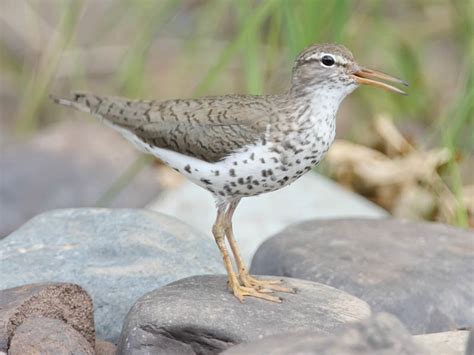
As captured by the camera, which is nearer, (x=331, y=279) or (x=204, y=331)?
(x=204, y=331)

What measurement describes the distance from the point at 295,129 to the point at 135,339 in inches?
49.9

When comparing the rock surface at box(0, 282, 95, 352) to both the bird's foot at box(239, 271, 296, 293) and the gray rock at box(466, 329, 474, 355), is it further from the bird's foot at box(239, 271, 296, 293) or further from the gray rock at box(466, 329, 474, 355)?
the gray rock at box(466, 329, 474, 355)

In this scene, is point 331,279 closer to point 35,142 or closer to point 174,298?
point 174,298

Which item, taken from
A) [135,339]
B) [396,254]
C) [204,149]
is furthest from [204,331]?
[396,254]

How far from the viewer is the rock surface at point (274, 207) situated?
24.2ft

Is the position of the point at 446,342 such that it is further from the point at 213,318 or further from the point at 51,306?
the point at 51,306

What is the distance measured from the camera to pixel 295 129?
489 centimetres

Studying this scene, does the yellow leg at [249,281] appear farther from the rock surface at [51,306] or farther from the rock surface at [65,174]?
the rock surface at [65,174]

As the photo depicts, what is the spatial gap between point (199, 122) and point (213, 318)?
108 centimetres

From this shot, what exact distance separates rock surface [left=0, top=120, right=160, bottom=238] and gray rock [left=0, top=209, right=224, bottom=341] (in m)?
1.89

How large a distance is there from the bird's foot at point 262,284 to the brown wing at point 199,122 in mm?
695

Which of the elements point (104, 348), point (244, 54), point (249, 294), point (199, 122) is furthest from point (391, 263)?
point (244, 54)

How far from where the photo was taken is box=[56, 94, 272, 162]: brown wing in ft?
16.4

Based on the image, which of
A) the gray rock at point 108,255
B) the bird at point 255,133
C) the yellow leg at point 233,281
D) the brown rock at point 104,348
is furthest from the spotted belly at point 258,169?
the brown rock at point 104,348
